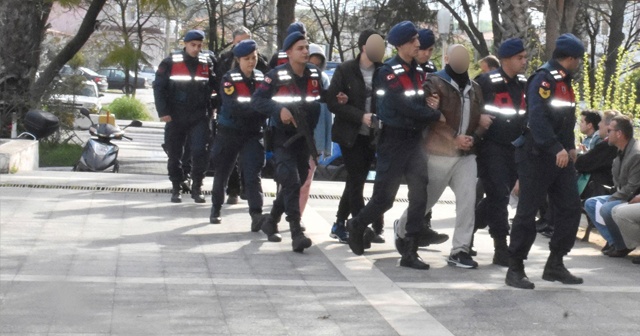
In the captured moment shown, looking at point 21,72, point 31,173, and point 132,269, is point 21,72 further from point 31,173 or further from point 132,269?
point 132,269

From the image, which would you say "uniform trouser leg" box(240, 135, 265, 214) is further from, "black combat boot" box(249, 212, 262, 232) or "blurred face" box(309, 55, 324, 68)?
"blurred face" box(309, 55, 324, 68)

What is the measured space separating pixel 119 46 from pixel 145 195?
10.7 m

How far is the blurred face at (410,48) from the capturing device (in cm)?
946

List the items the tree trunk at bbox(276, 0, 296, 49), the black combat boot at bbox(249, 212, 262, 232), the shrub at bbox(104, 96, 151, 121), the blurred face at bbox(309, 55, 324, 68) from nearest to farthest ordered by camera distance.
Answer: the black combat boot at bbox(249, 212, 262, 232) → the blurred face at bbox(309, 55, 324, 68) → the tree trunk at bbox(276, 0, 296, 49) → the shrub at bbox(104, 96, 151, 121)

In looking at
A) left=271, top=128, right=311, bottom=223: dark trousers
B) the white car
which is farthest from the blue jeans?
the white car

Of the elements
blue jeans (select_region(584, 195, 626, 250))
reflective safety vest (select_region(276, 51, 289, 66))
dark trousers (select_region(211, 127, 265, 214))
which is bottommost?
blue jeans (select_region(584, 195, 626, 250))

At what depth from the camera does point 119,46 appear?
933 inches

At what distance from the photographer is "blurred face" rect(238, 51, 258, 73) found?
11016 millimetres

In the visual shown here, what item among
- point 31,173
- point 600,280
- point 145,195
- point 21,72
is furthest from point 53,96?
point 600,280

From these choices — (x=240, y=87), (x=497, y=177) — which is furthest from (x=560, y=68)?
Answer: (x=240, y=87)

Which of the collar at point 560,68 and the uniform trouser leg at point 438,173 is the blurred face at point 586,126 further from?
the collar at point 560,68

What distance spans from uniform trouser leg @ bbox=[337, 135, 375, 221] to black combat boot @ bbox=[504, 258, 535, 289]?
6.64ft

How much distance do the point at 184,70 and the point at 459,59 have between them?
161 inches

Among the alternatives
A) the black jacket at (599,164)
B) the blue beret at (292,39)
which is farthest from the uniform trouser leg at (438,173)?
the black jacket at (599,164)
